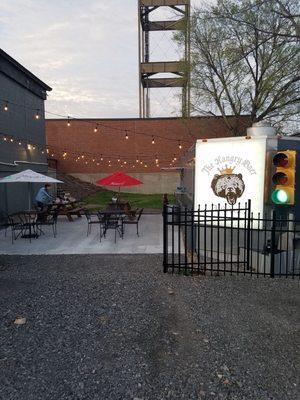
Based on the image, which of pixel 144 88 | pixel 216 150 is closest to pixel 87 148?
pixel 144 88

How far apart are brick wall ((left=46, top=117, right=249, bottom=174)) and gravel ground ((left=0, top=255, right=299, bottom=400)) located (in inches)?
1027

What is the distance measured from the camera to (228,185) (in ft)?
28.8

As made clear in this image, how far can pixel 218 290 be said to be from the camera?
6.36 m

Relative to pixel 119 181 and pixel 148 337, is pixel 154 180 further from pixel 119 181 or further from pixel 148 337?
pixel 148 337

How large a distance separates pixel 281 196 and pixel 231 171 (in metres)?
2.90

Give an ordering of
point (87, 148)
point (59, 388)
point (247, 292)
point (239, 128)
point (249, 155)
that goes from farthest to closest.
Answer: point (87, 148), point (239, 128), point (249, 155), point (247, 292), point (59, 388)

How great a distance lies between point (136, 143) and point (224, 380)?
98.9 ft

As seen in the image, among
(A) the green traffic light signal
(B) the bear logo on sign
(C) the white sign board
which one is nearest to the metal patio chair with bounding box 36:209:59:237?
(C) the white sign board

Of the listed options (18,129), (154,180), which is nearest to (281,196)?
(18,129)

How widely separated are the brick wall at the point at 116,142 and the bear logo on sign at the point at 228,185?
2361 cm

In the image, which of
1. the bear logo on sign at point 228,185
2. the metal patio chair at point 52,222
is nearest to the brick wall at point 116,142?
the metal patio chair at point 52,222

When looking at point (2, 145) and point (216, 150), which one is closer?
point (216, 150)

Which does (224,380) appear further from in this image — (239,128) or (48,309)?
(239,128)

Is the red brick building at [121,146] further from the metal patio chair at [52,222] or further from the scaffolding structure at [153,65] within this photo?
the metal patio chair at [52,222]
